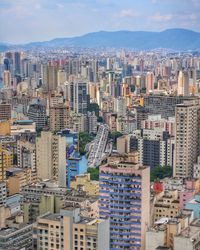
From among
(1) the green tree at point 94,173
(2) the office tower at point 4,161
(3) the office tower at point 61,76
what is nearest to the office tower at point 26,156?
(2) the office tower at point 4,161

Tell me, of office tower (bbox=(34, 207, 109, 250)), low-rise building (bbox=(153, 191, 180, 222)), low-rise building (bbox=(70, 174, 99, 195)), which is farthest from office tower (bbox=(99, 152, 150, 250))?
low-rise building (bbox=(70, 174, 99, 195))

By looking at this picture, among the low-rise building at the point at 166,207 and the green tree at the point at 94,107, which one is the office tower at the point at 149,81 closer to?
the green tree at the point at 94,107

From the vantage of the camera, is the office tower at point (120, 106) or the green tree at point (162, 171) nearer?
the green tree at point (162, 171)

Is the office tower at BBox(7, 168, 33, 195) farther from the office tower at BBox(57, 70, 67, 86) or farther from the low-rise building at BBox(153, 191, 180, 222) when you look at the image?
the office tower at BBox(57, 70, 67, 86)

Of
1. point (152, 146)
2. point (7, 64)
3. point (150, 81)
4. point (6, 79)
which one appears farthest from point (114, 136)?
point (7, 64)

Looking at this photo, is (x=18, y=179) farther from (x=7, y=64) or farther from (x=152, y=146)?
(x=7, y=64)

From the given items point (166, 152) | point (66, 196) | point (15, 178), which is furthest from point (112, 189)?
point (166, 152)
